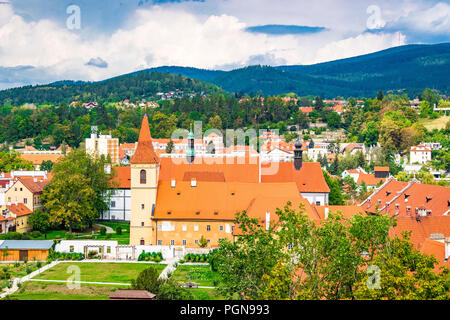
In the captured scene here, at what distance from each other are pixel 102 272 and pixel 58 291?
5.89 metres

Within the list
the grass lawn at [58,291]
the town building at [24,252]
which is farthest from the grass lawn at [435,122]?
the grass lawn at [58,291]

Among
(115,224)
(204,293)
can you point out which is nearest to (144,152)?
(115,224)

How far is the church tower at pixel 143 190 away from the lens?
4912 centimetres

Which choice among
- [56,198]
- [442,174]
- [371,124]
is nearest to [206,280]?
[56,198]

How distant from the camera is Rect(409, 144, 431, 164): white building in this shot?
118875 mm

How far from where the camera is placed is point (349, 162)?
11725 cm

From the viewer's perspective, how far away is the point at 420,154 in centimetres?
11956

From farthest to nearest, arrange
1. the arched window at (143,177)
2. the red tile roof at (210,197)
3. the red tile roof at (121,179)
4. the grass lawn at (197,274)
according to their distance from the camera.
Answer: the red tile roof at (121,179), the arched window at (143,177), the red tile roof at (210,197), the grass lawn at (197,274)

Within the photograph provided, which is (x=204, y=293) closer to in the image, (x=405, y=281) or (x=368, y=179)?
(x=405, y=281)

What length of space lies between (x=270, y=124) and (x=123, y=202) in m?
94.4

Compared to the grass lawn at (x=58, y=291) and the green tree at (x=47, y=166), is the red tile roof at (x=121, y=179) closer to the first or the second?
the grass lawn at (x=58, y=291)

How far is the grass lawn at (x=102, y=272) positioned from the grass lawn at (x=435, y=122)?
114961mm

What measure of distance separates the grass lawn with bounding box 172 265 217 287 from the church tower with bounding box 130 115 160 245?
7.50 metres
